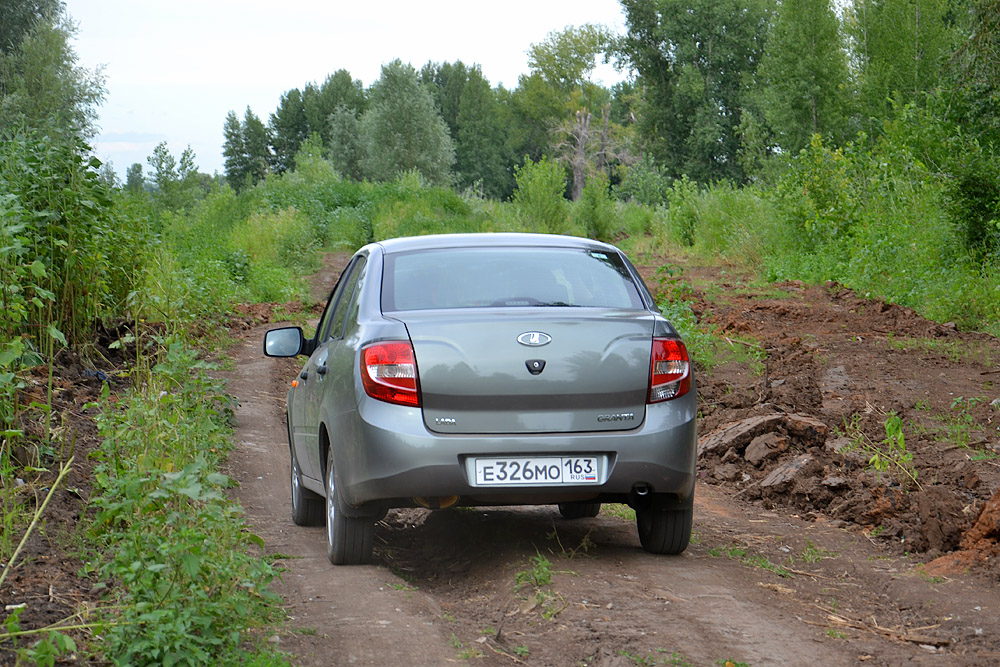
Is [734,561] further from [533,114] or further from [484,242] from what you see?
[533,114]

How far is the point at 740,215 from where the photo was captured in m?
28.1

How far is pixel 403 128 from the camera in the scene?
84500mm

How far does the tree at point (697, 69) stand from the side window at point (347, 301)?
5655 cm

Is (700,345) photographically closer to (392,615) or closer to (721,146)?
(392,615)

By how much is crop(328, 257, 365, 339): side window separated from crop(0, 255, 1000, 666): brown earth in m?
1.25

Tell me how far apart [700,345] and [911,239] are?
6240 millimetres

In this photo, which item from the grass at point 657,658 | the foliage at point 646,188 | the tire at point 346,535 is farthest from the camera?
the foliage at point 646,188

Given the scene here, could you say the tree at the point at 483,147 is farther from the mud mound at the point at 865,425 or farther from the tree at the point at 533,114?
the mud mound at the point at 865,425

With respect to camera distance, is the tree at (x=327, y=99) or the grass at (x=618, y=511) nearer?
the grass at (x=618, y=511)

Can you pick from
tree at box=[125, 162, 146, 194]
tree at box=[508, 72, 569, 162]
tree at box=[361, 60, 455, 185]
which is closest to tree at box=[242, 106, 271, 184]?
tree at box=[508, 72, 569, 162]

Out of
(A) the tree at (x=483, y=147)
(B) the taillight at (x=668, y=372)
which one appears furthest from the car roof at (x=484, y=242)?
(A) the tree at (x=483, y=147)

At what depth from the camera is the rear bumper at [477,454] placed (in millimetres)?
5105

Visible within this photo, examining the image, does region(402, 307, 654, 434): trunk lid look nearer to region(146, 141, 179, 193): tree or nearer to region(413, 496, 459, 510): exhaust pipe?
region(413, 496, 459, 510): exhaust pipe

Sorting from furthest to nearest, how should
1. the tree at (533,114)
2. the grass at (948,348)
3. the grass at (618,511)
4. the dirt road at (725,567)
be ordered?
the tree at (533,114)
the grass at (948,348)
the grass at (618,511)
the dirt road at (725,567)
